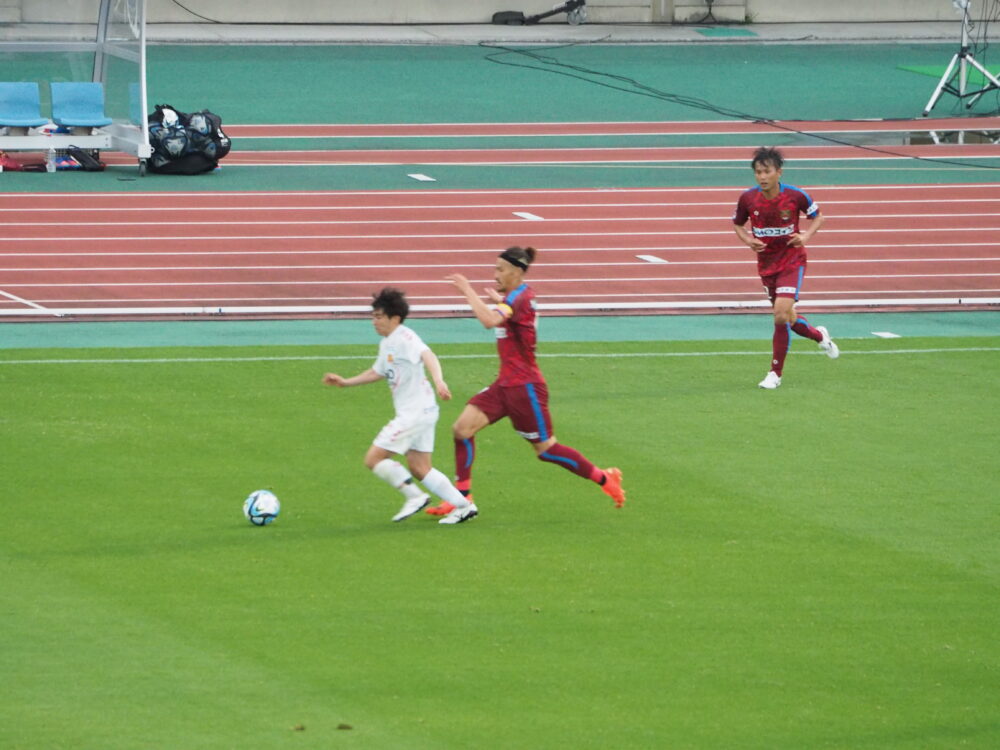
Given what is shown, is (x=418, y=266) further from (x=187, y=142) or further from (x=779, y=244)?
(x=187, y=142)

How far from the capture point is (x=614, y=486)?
993 cm

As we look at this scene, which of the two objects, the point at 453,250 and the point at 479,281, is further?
the point at 453,250

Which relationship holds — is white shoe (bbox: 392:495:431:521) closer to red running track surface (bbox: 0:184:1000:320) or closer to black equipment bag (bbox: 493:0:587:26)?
red running track surface (bbox: 0:184:1000:320)

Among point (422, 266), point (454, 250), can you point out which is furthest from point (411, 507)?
point (454, 250)

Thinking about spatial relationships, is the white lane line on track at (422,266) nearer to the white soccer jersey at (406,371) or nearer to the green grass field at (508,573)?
the green grass field at (508,573)

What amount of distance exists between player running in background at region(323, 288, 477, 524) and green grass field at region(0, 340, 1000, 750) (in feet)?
1.05

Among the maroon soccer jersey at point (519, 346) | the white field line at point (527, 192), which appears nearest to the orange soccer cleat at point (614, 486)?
the maroon soccer jersey at point (519, 346)

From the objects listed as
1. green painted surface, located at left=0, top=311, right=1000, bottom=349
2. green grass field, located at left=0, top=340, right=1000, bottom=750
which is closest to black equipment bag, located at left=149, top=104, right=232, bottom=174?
green painted surface, located at left=0, top=311, right=1000, bottom=349

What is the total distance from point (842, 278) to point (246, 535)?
34.8 ft

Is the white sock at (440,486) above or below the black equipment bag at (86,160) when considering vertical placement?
above

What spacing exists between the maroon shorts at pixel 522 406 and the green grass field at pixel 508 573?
561 mm

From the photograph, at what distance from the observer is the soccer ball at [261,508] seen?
31.3 feet

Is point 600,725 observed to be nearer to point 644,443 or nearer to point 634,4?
point 644,443

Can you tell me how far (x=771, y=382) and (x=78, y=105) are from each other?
550 inches
